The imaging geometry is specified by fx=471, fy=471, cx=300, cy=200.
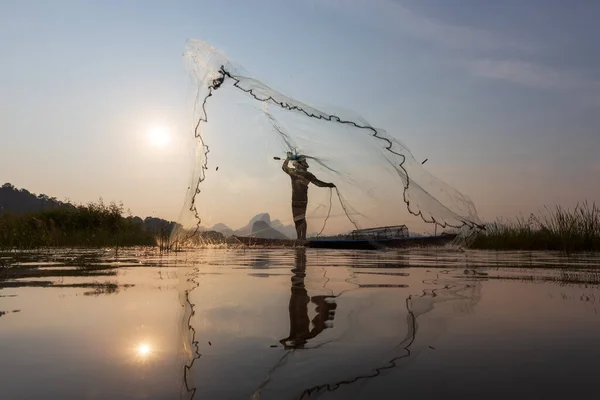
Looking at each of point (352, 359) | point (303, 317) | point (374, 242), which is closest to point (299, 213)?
point (374, 242)

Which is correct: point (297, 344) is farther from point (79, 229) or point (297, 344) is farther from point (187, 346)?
point (79, 229)

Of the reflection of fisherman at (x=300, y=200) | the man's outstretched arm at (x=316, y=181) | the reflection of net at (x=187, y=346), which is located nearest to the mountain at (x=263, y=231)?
the reflection of fisherman at (x=300, y=200)

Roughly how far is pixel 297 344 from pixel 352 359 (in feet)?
1.40

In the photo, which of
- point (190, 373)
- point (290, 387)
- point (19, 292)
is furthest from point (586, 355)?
point (19, 292)

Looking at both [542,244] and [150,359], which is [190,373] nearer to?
[150,359]

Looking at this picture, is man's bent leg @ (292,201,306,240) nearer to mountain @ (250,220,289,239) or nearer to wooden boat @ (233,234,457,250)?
mountain @ (250,220,289,239)

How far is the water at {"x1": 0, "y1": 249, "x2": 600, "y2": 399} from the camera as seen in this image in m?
1.94

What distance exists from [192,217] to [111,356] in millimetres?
10217

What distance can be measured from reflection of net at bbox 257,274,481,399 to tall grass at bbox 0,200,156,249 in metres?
15.1

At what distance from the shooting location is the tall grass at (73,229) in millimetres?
21109

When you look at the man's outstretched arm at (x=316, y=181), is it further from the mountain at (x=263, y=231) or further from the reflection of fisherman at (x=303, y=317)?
the reflection of fisherman at (x=303, y=317)

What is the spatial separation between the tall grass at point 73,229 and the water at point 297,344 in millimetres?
13414

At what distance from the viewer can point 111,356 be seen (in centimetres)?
248

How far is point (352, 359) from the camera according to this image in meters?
2.38
